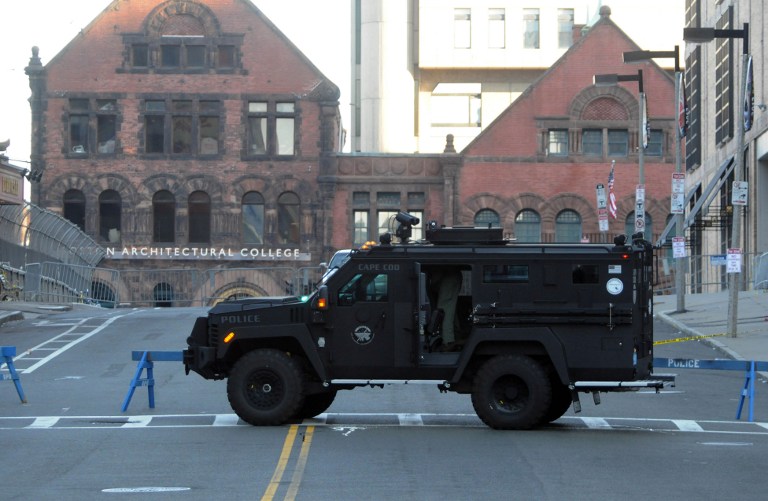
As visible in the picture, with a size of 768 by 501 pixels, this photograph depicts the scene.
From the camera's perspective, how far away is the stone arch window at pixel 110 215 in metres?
64.4

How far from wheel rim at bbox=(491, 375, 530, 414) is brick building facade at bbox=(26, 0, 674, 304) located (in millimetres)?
46626

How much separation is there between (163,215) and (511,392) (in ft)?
161

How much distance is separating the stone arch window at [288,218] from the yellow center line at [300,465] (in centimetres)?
4746

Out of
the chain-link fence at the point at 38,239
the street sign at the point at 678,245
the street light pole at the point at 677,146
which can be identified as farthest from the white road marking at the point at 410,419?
the chain-link fence at the point at 38,239

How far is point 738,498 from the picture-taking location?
12.2 m

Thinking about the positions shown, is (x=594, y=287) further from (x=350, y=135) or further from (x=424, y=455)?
(x=350, y=135)

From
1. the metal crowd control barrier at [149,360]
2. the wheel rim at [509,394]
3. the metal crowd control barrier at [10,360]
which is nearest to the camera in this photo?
the wheel rim at [509,394]

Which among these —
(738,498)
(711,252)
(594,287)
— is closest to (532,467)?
(738,498)

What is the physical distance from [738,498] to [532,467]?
2328 millimetres

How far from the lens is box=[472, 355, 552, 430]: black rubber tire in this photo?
17.0 metres

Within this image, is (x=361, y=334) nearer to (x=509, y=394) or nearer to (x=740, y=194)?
(x=509, y=394)

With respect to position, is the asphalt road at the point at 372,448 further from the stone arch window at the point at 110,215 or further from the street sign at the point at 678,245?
the stone arch window at the point at 110,215

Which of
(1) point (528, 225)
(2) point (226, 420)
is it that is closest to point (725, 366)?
(2) point (226, 420)

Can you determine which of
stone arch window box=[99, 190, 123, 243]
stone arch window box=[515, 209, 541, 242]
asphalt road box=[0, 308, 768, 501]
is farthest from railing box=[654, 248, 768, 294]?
stone arch window box=[99, 190, 123, 243]
